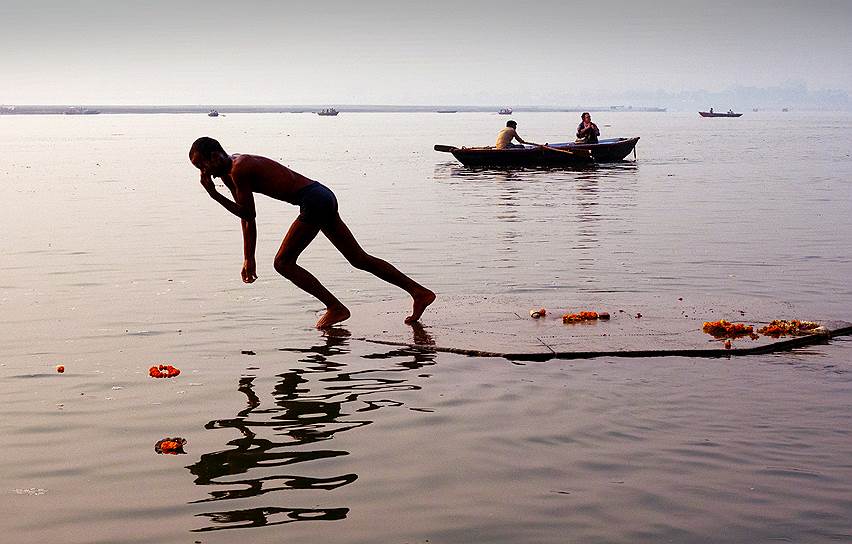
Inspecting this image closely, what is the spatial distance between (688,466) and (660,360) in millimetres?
2413

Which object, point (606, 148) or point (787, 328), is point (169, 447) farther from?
point (606, 148)

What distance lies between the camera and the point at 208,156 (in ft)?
28.2

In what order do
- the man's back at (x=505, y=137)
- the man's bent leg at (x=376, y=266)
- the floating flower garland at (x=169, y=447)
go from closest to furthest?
1. the floating flower garland at (x=169, y=447)
2. the man's bent leg at (x=376, y=266)
3. the man's back at (x=505, y=137)

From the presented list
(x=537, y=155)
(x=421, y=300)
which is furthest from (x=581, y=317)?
(x=537, y=155)

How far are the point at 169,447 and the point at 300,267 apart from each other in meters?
3.26

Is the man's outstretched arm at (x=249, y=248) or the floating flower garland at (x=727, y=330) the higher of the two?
the man's outstretched arm at (x=249, y=248)

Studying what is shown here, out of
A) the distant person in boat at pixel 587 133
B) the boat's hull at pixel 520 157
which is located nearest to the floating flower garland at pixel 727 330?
the boat's hull at pixel 520 157

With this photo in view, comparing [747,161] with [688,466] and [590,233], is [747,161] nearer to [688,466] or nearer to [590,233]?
[590,233]

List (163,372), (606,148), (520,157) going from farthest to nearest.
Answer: (606,148), (520,157), (163,372)

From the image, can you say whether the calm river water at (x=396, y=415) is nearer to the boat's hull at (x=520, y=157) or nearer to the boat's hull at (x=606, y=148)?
the boat's hull at (x=520, y=157)

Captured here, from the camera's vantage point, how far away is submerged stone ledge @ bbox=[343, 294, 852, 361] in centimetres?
855

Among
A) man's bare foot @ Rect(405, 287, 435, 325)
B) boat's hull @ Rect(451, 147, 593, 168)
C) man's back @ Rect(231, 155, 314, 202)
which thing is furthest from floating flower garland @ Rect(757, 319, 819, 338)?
boat's hull @ Rect(451, 147, 593, 168)

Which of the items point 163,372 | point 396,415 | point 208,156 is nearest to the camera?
point 396,415

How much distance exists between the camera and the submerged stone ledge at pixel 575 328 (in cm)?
855
